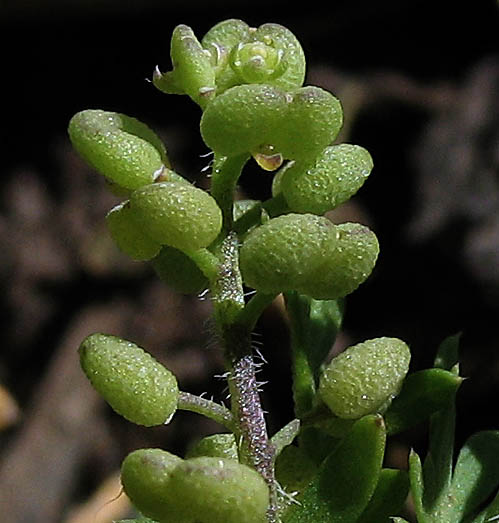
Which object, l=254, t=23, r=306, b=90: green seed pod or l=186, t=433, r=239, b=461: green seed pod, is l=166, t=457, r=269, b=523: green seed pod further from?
l=254, t=23, r=306, b=90: green seed pod

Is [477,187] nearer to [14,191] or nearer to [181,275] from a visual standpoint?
[14,191]

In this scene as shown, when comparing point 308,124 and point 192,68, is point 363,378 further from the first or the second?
point 192,68

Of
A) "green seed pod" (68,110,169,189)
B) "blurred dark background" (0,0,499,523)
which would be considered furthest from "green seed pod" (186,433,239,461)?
"blurred dark background" (0,0,499,523)

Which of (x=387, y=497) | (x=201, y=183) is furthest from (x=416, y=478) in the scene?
(x=201, y=183)

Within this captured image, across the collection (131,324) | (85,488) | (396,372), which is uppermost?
(396,372)

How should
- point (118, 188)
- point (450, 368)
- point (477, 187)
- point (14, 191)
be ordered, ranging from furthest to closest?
point (14, 191), point (477, 187), point (450, 368), point (118, 188)

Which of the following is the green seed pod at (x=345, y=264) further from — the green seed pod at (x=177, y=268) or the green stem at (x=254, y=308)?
the green seed pod at (x=177, y=268)

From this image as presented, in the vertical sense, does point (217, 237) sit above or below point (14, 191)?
above

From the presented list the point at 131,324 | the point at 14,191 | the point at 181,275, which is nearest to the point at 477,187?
the point at 131,324
